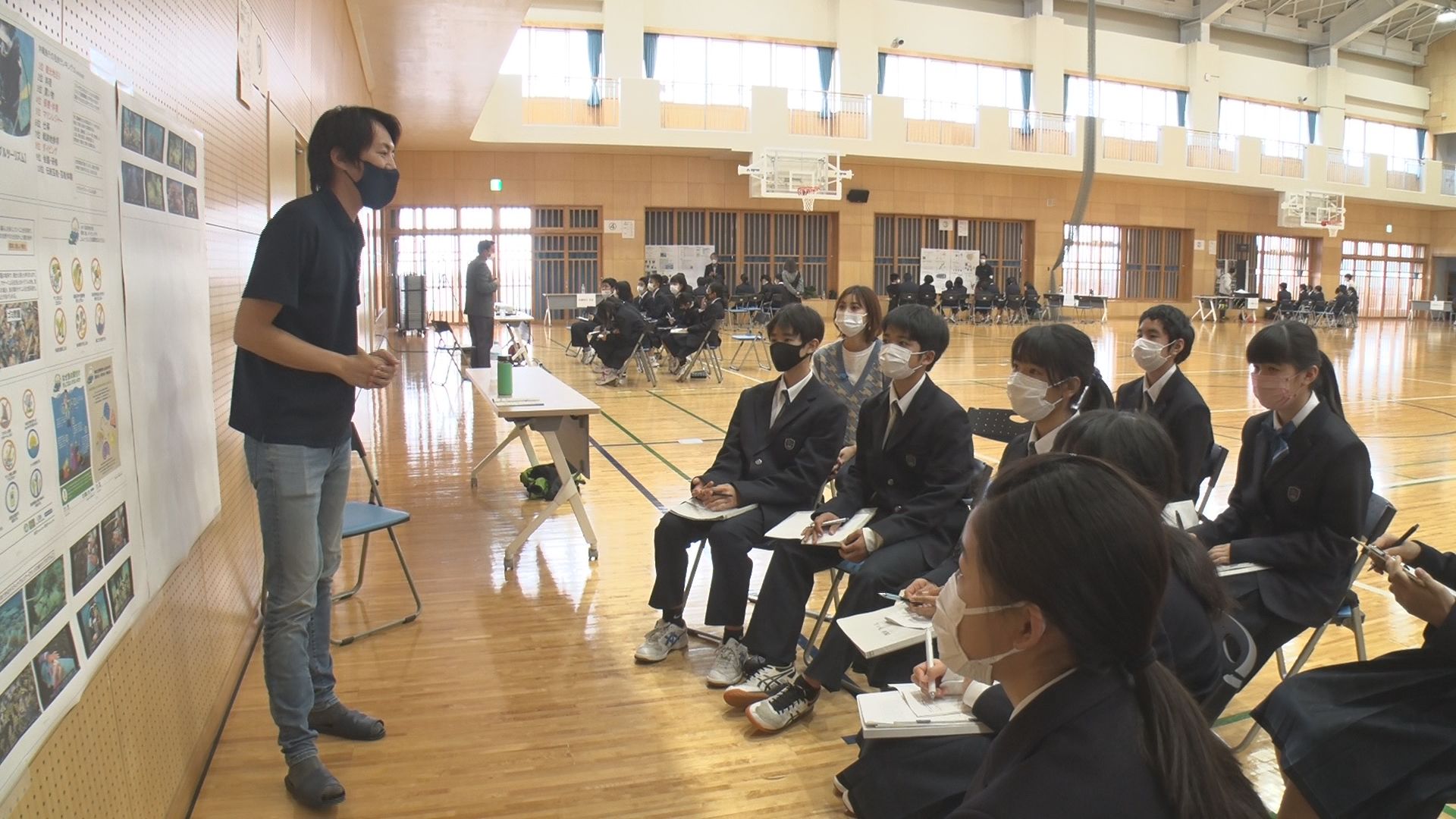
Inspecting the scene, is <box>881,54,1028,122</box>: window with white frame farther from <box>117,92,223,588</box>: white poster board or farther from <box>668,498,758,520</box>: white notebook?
<box>117,92,223,588</box>: white poster board

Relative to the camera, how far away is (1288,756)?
6.38 ft

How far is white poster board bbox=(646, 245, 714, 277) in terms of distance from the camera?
2164 cm

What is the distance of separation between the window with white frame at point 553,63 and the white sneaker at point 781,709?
60.8 feet

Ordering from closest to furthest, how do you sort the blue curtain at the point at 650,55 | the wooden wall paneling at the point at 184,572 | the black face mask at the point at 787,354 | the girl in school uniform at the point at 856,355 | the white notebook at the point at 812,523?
the wooden wall paneling at the point at 184,572 → the white notebook at the point at 812,523 → the black face mask at the point at 787,354 → the girl in school uniform at the point at 856,355 → the blue curtain at the point at 650,55

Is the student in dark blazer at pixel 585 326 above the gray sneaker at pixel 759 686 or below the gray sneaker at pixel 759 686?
above

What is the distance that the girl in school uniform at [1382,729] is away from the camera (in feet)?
5.95

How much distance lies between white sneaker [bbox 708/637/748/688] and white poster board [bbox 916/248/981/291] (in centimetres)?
2110

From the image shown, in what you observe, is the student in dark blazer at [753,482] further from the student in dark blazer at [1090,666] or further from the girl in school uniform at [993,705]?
the student in dark blazer at [1090,666]

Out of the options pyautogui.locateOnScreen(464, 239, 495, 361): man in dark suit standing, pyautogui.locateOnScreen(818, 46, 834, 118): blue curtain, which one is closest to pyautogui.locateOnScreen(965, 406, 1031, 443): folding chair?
pyautogui.locateOnScreen(464, 239, 495, 361): man in dark suit standing

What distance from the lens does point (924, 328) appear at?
3.41m

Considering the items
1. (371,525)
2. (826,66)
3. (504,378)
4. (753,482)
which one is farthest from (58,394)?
(826,66)

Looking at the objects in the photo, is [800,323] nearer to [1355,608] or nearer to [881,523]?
[881,523]

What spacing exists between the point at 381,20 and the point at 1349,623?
389 inches

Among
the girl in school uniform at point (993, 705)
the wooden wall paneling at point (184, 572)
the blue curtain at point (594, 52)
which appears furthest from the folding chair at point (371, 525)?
the blue curtain at point (594, 52)
